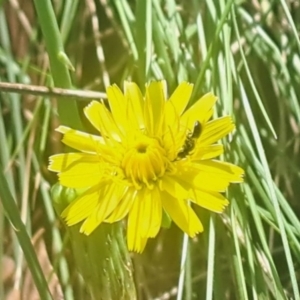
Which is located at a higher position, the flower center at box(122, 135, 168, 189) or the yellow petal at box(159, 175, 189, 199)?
the flower center at box(122, 135, 168, 189)

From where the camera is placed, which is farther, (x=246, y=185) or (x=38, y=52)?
(x=38, y=52)

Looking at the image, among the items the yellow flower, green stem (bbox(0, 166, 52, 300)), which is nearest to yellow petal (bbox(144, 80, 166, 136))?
the yellow flower

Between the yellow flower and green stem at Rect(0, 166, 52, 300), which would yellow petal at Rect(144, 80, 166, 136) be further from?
green stem at Rect(0, 166, 52, 300)

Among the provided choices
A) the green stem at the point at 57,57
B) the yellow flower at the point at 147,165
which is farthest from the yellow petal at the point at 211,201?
the green stem at the point at 57,57

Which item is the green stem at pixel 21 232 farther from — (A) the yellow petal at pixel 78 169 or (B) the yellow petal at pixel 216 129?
(B) the yellow petal at pixel 216 129

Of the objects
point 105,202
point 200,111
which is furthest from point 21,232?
point 200,111

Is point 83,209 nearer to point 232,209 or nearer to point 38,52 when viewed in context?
point 232,209

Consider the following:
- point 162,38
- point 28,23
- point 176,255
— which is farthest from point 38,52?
point 176,255

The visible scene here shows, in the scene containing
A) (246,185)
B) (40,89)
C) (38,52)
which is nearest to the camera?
(40,89)
